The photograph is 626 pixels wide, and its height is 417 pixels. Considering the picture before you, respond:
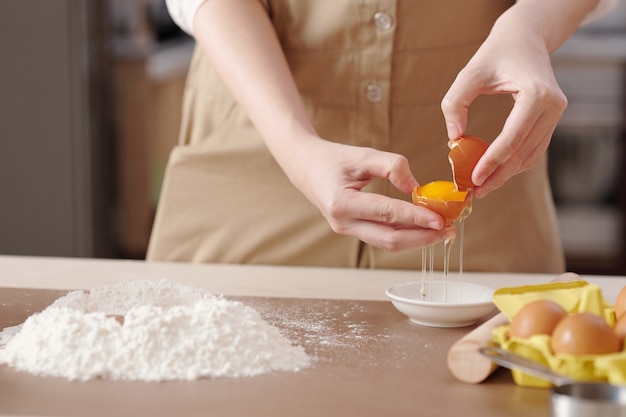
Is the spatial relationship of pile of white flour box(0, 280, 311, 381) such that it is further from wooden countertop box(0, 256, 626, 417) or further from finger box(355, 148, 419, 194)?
finger box(355, 148, 419, 194)

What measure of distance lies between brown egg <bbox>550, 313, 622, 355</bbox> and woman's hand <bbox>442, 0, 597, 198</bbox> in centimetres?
28

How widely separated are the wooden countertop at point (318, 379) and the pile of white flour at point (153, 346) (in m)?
0.02

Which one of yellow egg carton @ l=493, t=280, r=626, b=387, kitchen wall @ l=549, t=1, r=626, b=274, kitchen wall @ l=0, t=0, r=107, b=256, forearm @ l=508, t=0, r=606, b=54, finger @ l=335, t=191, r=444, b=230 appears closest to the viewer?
yellow egg carton @ l=493, t=280, r=626, b=387

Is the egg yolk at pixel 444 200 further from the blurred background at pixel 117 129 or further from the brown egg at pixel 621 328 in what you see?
the blurred background at pixel 117 129

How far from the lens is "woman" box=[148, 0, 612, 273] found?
4.59 feet

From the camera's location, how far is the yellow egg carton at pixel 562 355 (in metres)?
0.83

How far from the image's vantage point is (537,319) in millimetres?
895

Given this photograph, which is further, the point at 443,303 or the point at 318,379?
the point at 443,303

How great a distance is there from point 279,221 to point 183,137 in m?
0.28

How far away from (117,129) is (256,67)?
2144mm

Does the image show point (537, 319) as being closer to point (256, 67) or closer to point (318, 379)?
point (318, 379)

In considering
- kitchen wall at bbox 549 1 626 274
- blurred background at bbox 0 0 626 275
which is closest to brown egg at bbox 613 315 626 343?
blurred background at bbox 0 0 626 275

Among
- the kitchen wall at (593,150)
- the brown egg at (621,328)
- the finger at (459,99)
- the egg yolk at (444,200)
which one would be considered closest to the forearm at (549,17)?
the finger at (459,99)

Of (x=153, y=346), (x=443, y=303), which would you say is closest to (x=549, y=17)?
(x=443, y=303)
